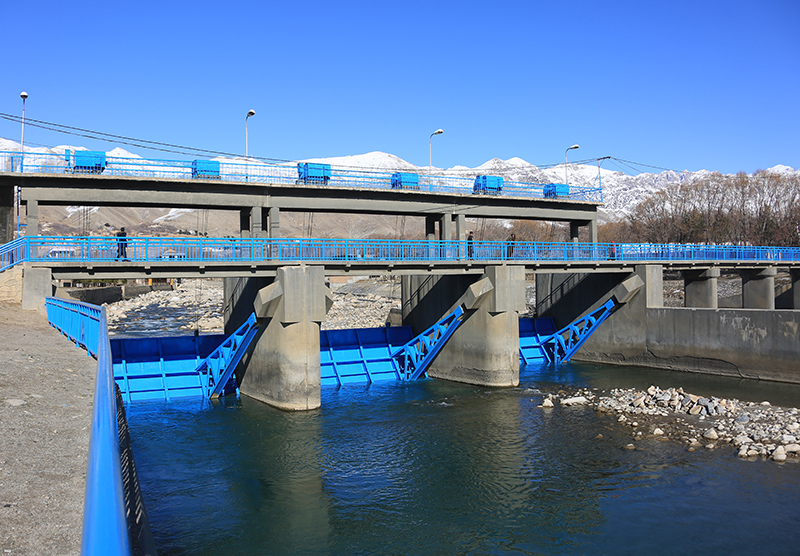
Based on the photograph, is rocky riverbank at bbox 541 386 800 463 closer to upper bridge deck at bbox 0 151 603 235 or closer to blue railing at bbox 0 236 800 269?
blue railing at bbox 0 236 800 269

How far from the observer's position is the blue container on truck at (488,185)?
36000 mm

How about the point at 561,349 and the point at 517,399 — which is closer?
the point at 517,399

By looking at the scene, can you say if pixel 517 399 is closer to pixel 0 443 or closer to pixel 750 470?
pixel 750 470

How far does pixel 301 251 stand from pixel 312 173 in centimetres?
753

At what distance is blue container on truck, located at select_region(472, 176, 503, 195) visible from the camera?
36000 millimetres

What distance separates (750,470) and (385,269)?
51.5ft

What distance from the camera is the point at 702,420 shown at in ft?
67.4

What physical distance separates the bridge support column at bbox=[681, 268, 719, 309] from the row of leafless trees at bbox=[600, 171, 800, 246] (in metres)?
46.3

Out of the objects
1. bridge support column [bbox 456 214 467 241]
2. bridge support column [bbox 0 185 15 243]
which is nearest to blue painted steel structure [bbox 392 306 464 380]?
bridge support column [bbox 456 214 467 241]

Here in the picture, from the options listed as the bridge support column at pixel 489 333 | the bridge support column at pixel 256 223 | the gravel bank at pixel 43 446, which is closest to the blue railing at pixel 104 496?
the gravel bank at pixel 43 446

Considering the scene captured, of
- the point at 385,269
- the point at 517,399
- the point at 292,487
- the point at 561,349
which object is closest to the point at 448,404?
the point at 517,399

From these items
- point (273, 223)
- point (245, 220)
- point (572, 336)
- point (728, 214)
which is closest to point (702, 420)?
point (572, 336)

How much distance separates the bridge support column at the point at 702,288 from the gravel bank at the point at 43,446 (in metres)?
36.0

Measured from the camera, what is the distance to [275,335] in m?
23.5
